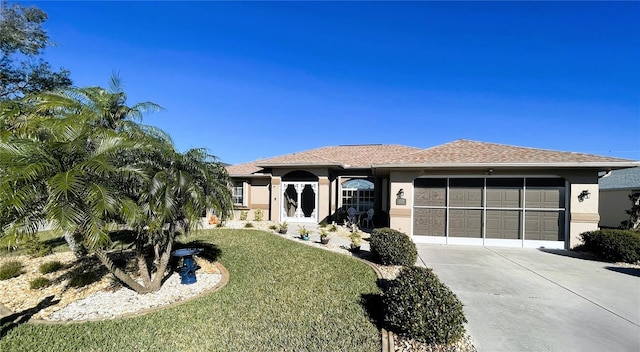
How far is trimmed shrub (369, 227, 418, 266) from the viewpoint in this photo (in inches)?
326

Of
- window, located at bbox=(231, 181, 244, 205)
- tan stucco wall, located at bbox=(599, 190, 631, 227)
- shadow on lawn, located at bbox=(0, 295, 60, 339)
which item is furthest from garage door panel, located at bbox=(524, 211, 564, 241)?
window, located at bbox=(231, 181, 244, 205)

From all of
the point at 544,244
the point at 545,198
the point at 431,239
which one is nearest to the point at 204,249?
the point at 431,239

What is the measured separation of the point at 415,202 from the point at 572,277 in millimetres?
5814

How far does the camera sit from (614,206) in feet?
59.2

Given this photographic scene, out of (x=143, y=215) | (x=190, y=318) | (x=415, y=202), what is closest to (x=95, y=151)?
(x=143, y=215)

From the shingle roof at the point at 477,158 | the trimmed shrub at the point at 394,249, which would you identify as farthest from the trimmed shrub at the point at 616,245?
the trimmed shrub at the point at 394,249

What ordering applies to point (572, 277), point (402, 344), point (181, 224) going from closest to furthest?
point (402, 344) → point (181, 224) → point (572, 277)

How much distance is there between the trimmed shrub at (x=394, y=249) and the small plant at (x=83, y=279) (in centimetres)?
806

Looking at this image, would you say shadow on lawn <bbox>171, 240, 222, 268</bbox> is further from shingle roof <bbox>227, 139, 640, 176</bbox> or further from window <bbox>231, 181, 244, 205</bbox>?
window <bbox>231, 181, 244, 205</bbox>

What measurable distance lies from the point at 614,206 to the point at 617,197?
65 centimetres

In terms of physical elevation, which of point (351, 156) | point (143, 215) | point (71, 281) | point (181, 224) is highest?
point (351, 156)

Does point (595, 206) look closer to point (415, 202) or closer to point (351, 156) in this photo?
point (415, 202)

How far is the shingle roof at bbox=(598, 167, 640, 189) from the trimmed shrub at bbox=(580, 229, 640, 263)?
423 inches

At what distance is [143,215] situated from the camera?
17.6 ft
